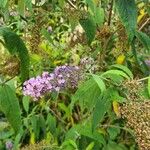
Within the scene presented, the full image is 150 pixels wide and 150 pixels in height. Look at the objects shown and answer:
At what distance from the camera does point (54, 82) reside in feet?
4.88

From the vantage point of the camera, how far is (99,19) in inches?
60.1

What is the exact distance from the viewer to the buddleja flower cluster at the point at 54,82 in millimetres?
1438

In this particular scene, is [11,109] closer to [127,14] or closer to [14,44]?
[14,44]

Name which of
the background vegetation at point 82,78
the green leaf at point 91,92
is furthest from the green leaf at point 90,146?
the green leaf at point 91,92

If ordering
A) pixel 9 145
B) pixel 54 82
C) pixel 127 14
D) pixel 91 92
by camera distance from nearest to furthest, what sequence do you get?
1. pixel 127 14
2. pixel 91 92
3. pixel 54 82
4. pixel 9 145

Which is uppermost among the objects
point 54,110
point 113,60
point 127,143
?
point 113,60

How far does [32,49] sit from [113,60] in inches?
32.2

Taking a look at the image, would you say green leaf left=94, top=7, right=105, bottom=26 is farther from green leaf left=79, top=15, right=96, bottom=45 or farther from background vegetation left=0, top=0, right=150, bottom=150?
green leaf left=79, top=15, right=96, bottom=45

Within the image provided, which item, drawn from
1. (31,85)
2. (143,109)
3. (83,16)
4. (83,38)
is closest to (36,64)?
(83,38)

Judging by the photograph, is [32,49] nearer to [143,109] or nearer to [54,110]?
[143,109]

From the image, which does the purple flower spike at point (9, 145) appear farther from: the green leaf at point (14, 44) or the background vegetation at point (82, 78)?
the green leaf at point (14, 44)

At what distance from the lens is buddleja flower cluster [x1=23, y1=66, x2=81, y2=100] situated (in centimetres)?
144

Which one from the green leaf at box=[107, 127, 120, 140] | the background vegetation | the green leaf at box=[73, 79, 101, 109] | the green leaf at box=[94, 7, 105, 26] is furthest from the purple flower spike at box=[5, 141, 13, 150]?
the green leaf at box=[73, 79, 101, 109]

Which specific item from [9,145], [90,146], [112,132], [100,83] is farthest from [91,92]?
[9,145]
